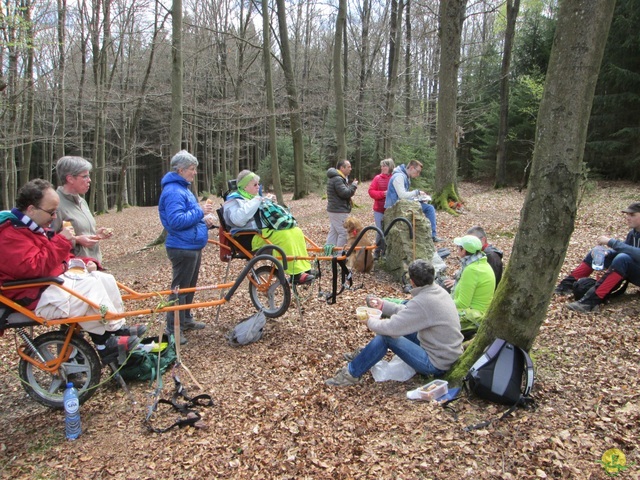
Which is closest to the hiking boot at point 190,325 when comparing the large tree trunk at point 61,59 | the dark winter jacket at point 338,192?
the dark winter jacket at point 338,192

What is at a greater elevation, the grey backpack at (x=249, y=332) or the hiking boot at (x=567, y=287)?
Answer: the hiking boot at (x=567, y=287)

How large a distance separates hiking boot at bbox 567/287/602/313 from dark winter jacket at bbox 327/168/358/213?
3.62m

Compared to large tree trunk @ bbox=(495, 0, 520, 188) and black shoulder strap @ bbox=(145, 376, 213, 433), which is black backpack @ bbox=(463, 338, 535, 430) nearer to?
black shoulder strap @ bbox=(145, 376, 213, 433)

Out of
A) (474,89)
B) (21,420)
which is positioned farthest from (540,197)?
(474,89)

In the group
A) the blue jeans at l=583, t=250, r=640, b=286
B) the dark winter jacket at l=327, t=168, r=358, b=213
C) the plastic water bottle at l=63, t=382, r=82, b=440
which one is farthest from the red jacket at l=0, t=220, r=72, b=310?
the blue jeans at l=583, t=250, r=640, b=286

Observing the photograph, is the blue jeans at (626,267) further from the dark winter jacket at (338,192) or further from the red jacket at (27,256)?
the red jacket at (27,256)

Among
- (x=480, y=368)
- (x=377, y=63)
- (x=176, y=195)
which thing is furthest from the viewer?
(x=377, y=63)

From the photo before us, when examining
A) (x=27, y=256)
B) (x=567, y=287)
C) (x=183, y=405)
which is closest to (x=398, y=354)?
(x=183, y=405)

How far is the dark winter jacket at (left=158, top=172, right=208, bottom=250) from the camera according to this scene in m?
4.75

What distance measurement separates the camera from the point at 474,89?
24391 millimetres

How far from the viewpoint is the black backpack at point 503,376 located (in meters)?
3.45

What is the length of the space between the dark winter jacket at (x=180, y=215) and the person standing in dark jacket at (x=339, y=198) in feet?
9.94

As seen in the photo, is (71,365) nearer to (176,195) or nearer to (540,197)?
(176,195)

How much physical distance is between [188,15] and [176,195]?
2343 centimetres
